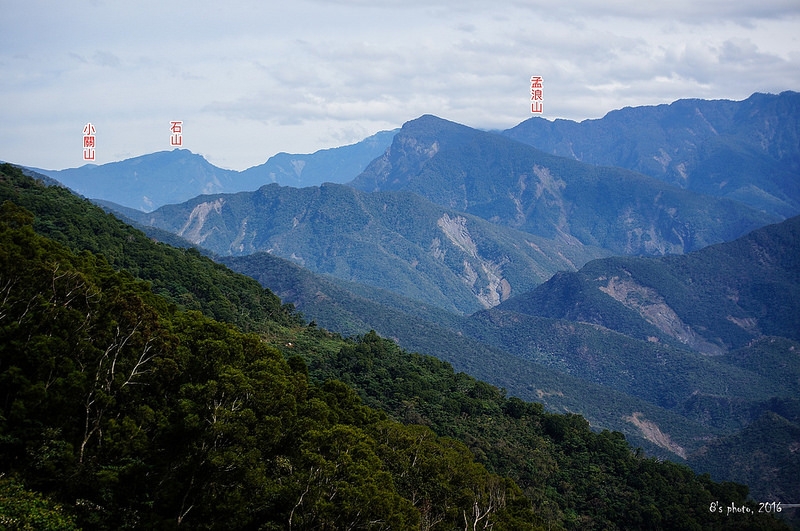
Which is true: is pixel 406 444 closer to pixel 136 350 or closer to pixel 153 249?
pixel 136 350

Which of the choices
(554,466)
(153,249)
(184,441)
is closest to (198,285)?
(153,249)

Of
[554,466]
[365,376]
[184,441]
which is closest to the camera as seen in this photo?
[184,441]

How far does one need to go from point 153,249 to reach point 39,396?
5820 centimetres

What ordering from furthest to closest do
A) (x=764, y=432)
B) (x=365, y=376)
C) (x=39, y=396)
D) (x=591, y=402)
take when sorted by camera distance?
(x=591, y=402) → (x=764, y=432) → (x=365, y=376) → (x=39, y=396)

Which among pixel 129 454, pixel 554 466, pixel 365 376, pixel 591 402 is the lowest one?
pixel 591 402

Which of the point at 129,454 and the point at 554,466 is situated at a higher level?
the point at 129,454

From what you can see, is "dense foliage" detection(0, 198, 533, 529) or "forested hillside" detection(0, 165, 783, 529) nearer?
"forested hillside" detection(0, 165, 783, 529)

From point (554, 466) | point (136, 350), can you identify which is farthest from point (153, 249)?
point (136, 350)

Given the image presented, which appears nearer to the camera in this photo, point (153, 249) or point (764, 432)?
point (153, 249)

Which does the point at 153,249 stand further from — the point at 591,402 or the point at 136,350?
the point at 591,402

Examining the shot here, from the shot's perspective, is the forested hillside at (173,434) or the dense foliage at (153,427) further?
the dense foliage at (153,427)

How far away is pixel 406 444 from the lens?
42.0 metres

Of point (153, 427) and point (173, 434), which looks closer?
point (173, 434)

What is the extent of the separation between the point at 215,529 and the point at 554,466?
45178 millimetres
